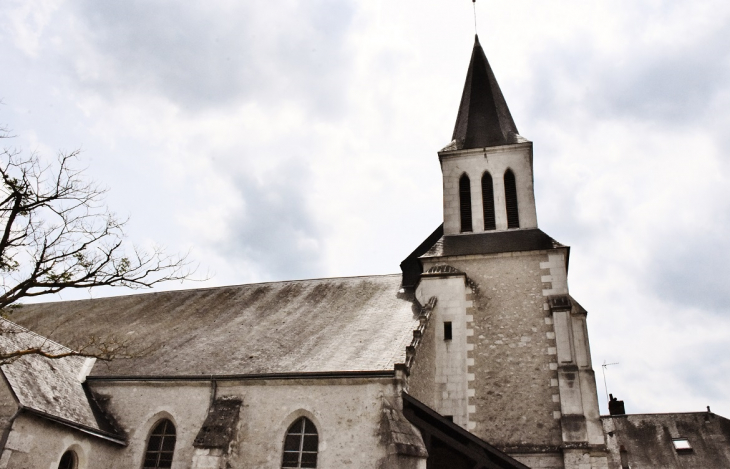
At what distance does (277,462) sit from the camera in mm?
10492

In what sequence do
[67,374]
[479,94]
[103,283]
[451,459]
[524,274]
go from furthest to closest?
[479,94]
[524,274]
[67,374]
[451,459]
[103,283]

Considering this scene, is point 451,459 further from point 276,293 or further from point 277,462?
point 276,293

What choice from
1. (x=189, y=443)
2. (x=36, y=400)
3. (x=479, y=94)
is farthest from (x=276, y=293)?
(x=479, y=94)

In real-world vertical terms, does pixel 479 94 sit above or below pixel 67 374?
above

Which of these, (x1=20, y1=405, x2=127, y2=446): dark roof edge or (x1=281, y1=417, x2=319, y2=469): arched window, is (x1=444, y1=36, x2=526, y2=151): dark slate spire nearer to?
(x1=281, y1=417, x2=319, y2=469): arched window

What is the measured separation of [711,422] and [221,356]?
23.3 metres

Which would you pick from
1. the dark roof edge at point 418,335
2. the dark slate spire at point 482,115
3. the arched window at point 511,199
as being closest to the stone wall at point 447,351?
the dark roof edge at point 418,335

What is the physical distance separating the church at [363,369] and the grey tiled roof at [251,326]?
7cm

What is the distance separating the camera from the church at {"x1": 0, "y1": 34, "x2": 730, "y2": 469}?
1034 cm

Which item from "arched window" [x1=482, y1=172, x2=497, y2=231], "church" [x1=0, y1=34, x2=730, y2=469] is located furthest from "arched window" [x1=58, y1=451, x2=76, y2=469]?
"arched window" [x1=482, y1=172, x2=497, y2=231]

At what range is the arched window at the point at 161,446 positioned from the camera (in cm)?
Answer: 1151

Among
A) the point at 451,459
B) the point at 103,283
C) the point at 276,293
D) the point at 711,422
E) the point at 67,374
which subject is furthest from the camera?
the point at 711,422

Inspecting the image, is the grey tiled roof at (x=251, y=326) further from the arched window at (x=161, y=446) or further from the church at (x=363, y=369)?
the arched window at (x=161, y=446)

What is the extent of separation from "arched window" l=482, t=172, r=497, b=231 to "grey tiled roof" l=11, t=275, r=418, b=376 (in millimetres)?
3226
